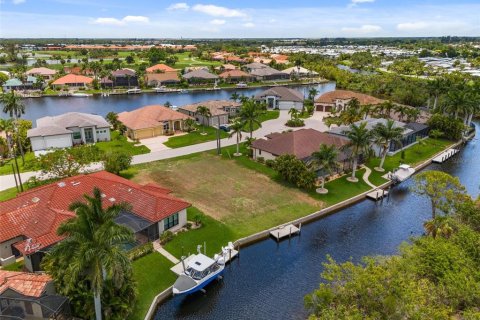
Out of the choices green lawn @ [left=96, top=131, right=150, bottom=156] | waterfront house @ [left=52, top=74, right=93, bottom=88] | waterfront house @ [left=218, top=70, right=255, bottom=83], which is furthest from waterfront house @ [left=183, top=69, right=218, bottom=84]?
green lawn @ [left=96, top=131, right=150, bottom=156]

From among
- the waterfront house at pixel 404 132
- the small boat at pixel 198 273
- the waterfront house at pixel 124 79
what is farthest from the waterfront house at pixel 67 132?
the waterfront house at pixel 124 79

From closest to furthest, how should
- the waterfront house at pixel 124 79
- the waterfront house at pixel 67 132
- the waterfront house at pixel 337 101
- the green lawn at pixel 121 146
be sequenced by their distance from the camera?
the waterfront house at pixel 67 132 → the green lawn at pixel 121 146 → the waterfront house at pixel 337 101 → the waterfront house at pixel 124 79

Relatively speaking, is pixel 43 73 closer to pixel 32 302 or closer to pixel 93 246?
pixel 32 302

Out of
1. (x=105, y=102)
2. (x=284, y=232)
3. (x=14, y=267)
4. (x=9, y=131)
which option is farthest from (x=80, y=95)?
(x=284, y=232)

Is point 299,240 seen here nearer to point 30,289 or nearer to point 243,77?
point 30,289

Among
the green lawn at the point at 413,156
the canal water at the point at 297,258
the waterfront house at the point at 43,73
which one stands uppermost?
the waterfront house at the point at 43,73

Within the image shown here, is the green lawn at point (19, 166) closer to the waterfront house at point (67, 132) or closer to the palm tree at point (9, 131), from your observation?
the palm tree at point (9, 131)
